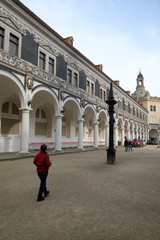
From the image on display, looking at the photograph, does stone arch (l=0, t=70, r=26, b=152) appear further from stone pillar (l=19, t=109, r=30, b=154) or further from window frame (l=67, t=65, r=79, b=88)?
window frame (l=67, t=65, r=79, b=88)

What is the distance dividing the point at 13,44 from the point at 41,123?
9.23 metres

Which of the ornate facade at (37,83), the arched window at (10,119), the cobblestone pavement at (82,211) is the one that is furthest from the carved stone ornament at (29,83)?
the cobblestone pavement at (82,211)

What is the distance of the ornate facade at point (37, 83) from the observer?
12391mm

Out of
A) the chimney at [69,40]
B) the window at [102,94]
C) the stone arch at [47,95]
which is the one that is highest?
the chimney at [69,40]

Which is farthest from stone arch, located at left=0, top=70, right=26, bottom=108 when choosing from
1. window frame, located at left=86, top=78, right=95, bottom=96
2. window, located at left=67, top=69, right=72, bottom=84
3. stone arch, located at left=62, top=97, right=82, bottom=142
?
window frame, located at left=86, top=78, right=95, bottom=96

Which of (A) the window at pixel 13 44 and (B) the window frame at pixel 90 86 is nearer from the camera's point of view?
(A) the window at pixel 13 44

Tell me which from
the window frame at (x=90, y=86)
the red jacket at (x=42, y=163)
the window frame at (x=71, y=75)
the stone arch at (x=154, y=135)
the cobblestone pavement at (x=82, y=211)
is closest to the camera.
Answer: the cobblestone pavement at (x=82, y=211)

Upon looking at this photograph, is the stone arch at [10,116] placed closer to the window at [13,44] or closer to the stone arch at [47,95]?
the stone arch at [47,95]

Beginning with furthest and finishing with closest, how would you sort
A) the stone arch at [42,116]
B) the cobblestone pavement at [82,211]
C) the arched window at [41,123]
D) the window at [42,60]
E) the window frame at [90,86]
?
1. the window frame at [90,86]
2. the arched window at [41,123]
3. the stone arch at [42,116]
4. the window at [42,60]
5. the cobblestone pavement at [82,211]

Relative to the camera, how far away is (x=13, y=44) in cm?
1270

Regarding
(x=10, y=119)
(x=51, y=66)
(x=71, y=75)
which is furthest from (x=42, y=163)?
(x=71, y=75)

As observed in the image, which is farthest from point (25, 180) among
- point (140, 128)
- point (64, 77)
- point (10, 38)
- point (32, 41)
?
point (140, 128)

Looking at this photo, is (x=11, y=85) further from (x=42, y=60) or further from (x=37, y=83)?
(x=42, y=60)

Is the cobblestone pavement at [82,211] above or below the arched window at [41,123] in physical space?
below
